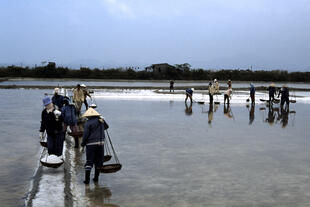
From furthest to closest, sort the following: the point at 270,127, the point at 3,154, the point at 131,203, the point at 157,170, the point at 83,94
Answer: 1. the point at 83,94
2. the point at 270,127
3. the point at 3,154
4. the point at 157,170
5. the point at 131,203

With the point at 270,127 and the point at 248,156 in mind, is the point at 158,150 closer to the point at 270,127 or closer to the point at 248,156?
the point at 248,156

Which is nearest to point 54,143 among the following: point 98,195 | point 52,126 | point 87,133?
point 52,126

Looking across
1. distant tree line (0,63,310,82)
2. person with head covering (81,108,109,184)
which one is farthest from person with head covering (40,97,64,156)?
distant tree line (0,63,310,82)

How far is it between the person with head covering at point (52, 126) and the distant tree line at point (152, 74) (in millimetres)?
72785

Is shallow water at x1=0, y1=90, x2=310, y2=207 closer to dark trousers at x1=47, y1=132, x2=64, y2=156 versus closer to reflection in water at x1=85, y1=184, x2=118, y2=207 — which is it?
reflection in water at x1=85, y1=184, x2=118, y2=207

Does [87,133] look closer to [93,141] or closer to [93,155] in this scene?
[93,141]

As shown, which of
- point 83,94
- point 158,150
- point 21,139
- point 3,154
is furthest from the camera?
point 83,94

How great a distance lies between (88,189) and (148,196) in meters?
1.11

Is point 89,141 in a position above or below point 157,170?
above

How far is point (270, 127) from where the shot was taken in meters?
15.0

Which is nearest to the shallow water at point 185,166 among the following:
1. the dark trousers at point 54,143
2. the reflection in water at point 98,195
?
the reflection in water at point 98,195

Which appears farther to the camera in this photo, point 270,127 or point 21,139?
point 270,127

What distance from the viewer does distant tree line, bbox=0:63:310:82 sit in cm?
7994

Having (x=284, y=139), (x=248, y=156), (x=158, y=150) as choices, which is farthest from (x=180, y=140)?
(x=284, y=139)
